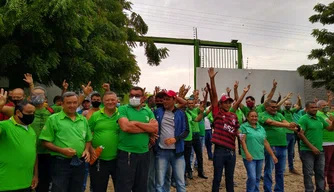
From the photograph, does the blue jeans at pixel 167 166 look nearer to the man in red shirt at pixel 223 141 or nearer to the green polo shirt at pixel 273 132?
the man in red shirt at pixel 223 141

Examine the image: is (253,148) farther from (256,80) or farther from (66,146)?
(256,80)

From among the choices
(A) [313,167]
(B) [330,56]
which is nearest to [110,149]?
(A) [313,167]

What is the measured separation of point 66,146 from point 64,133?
169 mm

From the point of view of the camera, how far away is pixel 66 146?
153 inches

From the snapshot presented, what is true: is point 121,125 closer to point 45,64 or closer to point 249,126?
point 249,126

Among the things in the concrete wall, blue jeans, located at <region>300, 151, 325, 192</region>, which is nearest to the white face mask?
blue jeans, located at <region>300, 151, 325, 192</region>

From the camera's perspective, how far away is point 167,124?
16.5 feet

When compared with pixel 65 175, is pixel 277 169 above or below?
below

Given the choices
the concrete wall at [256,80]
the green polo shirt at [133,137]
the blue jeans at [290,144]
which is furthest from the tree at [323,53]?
the green polo shirt at [133,137]

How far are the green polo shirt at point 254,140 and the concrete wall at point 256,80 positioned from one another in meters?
13.4

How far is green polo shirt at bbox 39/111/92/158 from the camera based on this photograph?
153 inches

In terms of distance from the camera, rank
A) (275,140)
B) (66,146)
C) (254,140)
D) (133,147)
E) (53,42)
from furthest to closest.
Result: (53,42)
(275,140)
(254,140)
(133,147)
(66,146)

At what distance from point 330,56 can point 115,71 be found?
45.8 ft

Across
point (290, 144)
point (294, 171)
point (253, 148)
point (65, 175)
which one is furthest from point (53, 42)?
point (294, 171)
